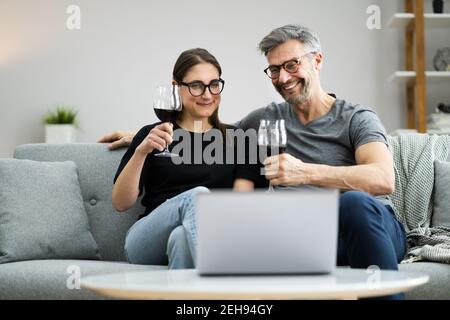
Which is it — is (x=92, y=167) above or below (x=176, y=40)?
below

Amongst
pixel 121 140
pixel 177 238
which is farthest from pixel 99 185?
pixel 177 238

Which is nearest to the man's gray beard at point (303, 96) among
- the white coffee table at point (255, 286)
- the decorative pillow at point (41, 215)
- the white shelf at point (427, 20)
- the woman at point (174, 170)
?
the woman at point (174, 170)

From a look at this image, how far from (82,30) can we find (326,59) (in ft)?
5.72

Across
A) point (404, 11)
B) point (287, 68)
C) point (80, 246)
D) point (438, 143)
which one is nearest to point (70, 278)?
point (80, 246)

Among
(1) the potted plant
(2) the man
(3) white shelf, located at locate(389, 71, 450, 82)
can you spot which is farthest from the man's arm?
(1) the potted plant

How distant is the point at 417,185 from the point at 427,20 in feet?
8.69

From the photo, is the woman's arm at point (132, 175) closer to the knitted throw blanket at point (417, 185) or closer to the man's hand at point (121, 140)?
the man's hand at point (121, 140)

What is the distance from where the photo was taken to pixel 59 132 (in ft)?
15.4

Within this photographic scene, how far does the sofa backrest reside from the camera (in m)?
2.34

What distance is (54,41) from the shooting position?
16.3ft

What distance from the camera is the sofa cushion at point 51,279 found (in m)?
1.95

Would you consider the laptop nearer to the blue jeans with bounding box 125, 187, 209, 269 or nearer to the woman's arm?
the blue jeans with bounding box 125, 187, 209, 269

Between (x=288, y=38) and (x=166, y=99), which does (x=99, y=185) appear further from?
(x=288, y=38)

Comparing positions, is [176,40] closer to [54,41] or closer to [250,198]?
[54,41]
